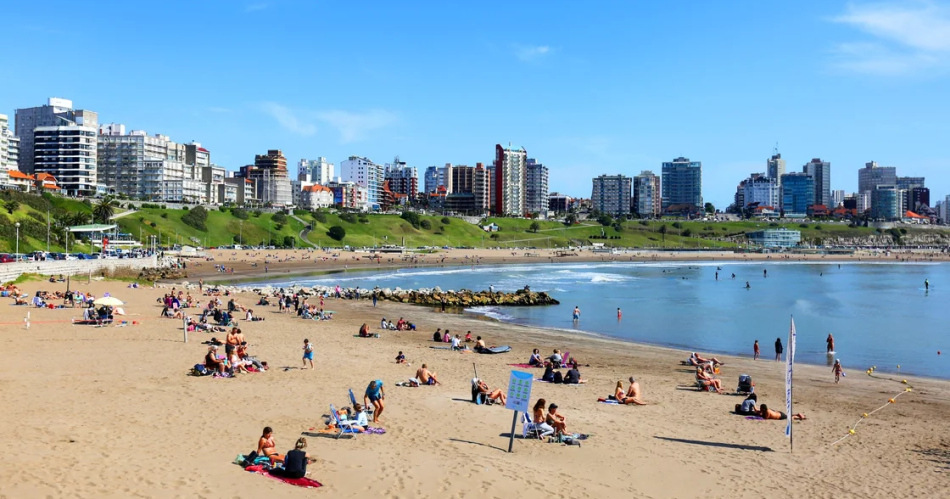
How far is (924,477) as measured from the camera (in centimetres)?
1353

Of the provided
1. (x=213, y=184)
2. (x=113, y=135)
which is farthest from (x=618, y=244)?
(x=113, y=135)

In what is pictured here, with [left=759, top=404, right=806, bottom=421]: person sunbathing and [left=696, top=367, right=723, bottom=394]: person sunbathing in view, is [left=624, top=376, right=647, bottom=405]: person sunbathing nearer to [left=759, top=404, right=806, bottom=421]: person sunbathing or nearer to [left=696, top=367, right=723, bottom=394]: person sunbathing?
[left=759, top=404, right=806, bottom=421]: person sunbathing

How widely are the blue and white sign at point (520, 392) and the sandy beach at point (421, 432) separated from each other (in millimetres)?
1037

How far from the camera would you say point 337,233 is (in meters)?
130

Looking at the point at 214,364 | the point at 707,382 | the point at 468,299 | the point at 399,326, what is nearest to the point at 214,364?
the point at 214,364

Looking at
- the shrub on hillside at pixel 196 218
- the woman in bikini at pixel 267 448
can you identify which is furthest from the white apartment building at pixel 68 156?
the woman in bikini at pixel 267 448

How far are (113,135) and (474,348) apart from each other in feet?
485

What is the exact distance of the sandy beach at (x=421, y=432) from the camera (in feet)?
36.5

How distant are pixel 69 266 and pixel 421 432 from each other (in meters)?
47.3

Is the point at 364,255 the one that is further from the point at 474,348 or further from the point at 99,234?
the point at 474,348

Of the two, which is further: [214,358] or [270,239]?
[270,239]

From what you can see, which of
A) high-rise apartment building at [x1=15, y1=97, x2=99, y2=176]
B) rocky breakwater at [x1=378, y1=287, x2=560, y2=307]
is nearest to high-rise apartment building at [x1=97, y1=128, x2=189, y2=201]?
high-rise apartment building at [x1=15, y1=97, x2=99, y2=176]

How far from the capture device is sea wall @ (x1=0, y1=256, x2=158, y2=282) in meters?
43.4

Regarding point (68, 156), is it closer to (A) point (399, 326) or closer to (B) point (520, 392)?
(A) point (399, 326)
